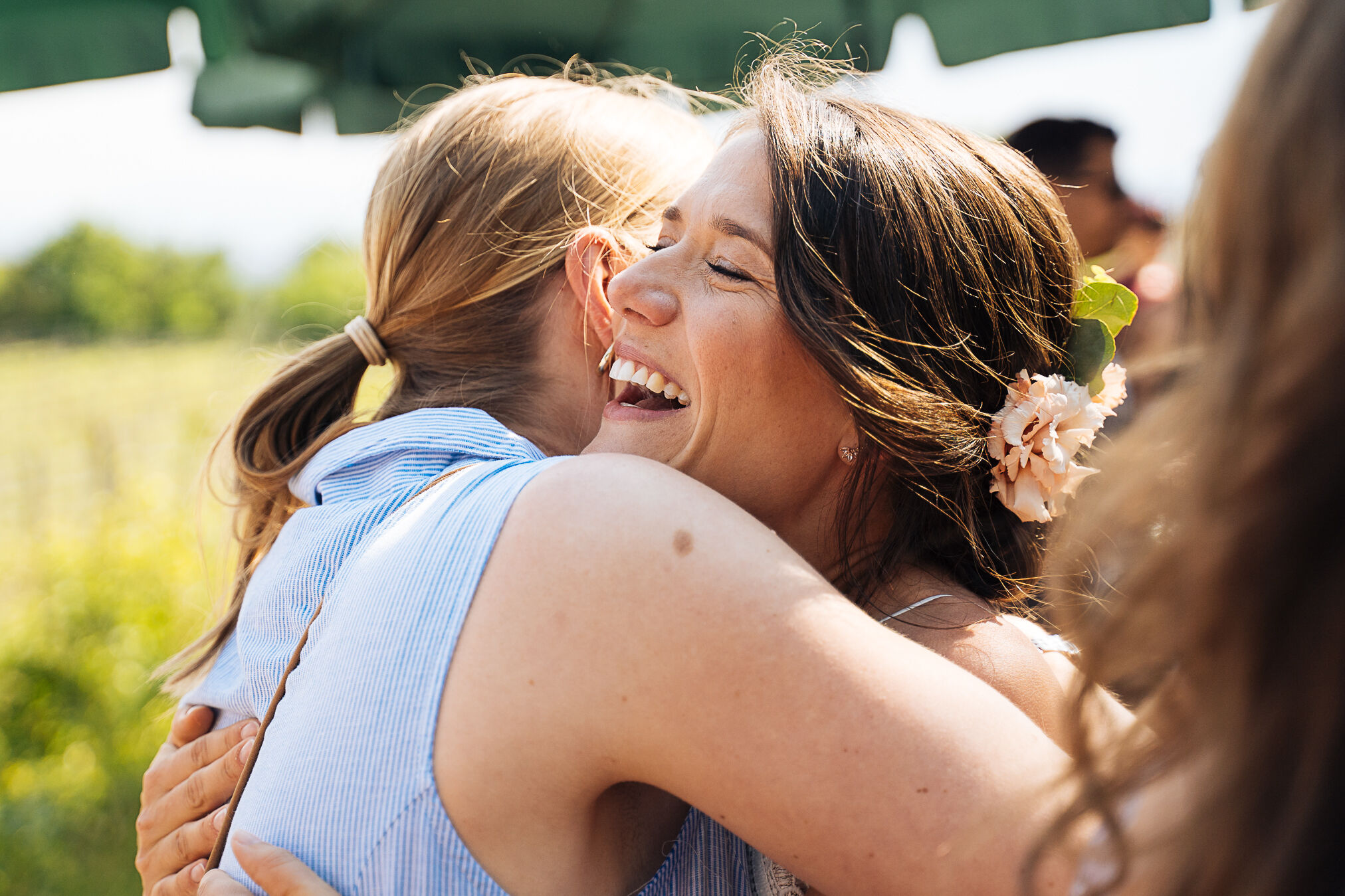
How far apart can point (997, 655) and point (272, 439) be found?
1.66 m

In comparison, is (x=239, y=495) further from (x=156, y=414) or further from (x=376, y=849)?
(x=156, y=414)

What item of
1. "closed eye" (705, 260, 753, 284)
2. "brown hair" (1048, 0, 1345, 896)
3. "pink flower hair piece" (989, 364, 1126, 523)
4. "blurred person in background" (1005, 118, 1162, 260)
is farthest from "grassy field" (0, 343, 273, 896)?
"blurred person in background" (1005, 118, 1162, 260)

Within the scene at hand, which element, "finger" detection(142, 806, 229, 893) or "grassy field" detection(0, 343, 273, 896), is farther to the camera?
"grassy field" detection(0, 343, 273, 896)

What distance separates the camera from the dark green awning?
9.66 ft

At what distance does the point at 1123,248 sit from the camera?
4.21m

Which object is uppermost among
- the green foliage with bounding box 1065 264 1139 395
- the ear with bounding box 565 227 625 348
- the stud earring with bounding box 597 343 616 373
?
the green foliage with bounding box 1065 264 1139 395

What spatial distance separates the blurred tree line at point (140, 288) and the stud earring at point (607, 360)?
3415 cm

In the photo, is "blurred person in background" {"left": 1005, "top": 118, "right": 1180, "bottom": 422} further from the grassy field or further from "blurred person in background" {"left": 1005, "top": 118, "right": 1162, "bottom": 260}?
the grassy field

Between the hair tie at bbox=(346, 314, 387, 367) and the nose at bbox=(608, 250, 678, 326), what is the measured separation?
719mm

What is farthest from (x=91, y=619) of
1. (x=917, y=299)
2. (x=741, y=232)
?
(x=917, y=299)

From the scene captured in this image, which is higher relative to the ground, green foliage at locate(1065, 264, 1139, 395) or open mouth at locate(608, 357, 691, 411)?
green foliage at locate(1065, 264, 1139, 395)

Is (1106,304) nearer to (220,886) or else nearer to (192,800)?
(220,886)

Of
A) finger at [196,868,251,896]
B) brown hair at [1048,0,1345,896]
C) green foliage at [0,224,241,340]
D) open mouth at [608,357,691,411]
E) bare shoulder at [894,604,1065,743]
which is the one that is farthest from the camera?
green foliage at [0,224,241,340]

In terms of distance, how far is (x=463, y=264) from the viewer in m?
2.20
